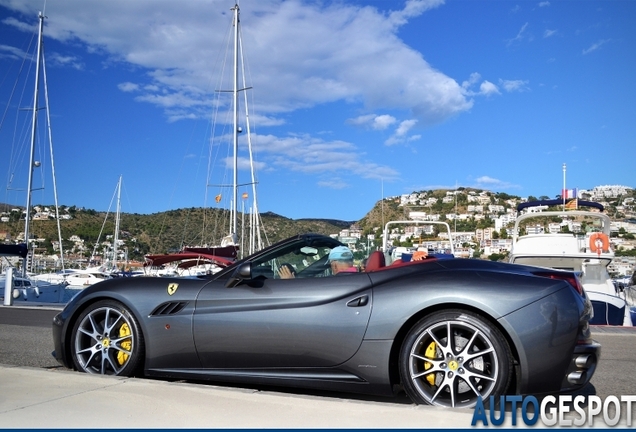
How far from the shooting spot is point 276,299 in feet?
14.4

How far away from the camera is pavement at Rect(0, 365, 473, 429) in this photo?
3373 millimetres

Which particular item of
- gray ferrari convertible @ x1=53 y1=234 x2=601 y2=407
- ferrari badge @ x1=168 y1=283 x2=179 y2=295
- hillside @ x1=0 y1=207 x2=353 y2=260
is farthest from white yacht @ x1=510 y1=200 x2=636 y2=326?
hillside @ x1=0 y1=207 x2=353 y2=260

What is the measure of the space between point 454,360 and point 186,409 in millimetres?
1701

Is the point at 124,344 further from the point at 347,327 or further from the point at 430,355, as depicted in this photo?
the point at 430,355

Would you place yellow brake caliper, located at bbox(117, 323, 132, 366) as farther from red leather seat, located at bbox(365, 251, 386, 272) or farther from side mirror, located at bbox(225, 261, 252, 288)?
red leather seat, located at bbox(365, 251, 386, 272)

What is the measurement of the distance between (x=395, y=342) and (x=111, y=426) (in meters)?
1.82

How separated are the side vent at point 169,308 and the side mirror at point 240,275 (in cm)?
39

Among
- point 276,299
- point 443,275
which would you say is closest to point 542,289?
point 443,275

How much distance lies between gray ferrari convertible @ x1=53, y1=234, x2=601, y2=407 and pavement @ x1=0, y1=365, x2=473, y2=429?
11.9 inches

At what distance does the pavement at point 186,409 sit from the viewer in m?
3.37

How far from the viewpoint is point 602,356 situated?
23.2ft

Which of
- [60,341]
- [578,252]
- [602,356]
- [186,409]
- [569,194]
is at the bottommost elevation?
[602,356]

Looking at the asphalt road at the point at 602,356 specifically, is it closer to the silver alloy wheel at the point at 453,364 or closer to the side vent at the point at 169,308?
the silver alloy wheel at the point at 453,364

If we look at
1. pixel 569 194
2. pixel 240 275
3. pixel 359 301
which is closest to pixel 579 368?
pixel 359 301
